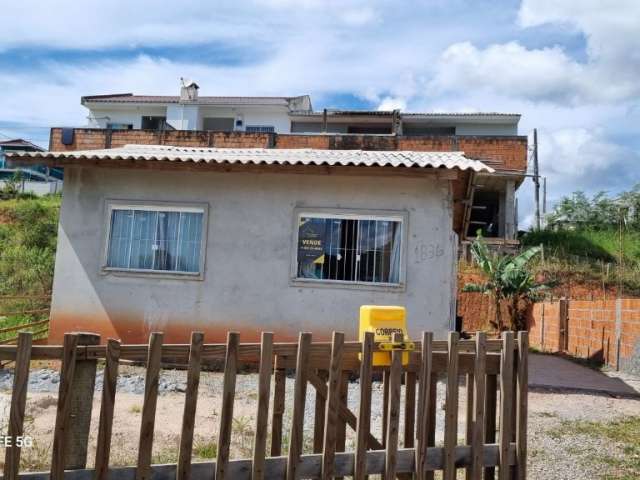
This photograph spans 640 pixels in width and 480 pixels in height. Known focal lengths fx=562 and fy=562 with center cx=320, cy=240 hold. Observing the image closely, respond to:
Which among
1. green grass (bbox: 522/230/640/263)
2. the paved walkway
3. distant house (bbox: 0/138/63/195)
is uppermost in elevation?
distant house (bbox: 0/138/63/195)

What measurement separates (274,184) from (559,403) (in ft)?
17.1

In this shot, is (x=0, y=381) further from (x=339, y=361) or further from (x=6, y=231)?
(x=6, y=231)

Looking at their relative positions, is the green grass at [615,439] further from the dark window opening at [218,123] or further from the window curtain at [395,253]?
the dark window opening at [218,123]

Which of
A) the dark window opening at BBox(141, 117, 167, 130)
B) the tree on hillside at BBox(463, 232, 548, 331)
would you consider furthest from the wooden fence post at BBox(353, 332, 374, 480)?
the dark window opening at BBox(141, 117, 167, 130)

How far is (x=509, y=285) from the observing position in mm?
16203

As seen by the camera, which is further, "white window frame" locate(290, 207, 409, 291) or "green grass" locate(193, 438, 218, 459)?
"white window frame" locate(290, 207, 409, 291)

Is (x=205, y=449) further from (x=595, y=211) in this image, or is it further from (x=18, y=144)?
(x=18, y=144)

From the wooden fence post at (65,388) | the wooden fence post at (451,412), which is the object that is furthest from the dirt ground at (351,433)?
the wooden fence post at (65,388)

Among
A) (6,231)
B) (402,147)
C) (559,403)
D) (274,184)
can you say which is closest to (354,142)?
(402,147)

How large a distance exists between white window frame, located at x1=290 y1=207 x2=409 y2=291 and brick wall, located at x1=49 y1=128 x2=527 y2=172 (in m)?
17.6

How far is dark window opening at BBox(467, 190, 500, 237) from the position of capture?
85.6 feet

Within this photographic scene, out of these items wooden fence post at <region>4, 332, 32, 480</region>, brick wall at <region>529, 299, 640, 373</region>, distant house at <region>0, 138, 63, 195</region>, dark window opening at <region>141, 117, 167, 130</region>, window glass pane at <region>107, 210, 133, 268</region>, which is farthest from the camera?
distant house at <region>0, 138, 63, 195</region>

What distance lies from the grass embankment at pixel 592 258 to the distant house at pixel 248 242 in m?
12.3

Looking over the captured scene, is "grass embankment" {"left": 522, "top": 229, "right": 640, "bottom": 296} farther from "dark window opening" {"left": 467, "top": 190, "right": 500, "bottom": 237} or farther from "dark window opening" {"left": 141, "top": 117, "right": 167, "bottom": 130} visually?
"dark window opening" {"left": 141, "top": 117, "right": 167, "bottom": 130}
